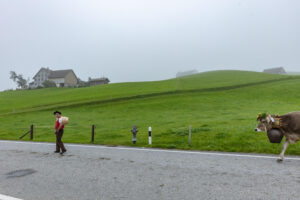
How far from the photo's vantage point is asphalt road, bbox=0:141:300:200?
4.65m

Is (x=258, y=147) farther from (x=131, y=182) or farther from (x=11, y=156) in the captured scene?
(x=11, y=156)

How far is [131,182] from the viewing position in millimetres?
5422

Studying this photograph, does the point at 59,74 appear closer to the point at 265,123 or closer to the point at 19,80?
the point at 19,80

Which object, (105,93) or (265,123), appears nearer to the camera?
(265,123)

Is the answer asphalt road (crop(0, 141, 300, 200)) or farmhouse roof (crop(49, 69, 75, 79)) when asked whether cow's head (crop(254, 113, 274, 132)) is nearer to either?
asphalt road (crop(0, 141, 300, 200))

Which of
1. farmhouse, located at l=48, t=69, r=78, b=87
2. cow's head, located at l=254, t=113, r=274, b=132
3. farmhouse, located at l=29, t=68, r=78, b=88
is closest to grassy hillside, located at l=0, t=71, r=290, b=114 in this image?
cow's head, located at l=254, t=113, r=274, b=132

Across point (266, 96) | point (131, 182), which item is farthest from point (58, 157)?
point (266, 96)

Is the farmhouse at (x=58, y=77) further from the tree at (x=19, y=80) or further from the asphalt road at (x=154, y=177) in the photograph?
the asphalt road at (x=154, y=177)

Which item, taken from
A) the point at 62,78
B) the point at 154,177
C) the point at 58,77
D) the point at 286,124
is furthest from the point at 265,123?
the point at 58,77

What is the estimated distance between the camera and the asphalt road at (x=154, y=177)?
465cm

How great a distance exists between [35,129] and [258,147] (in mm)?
18911

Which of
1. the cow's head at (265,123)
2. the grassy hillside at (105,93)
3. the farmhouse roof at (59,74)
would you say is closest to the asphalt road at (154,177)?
the cow's head at (265,123)

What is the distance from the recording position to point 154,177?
5754mm

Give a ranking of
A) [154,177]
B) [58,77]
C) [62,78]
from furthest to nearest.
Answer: [58,77] → [62,78] → [154,177]
